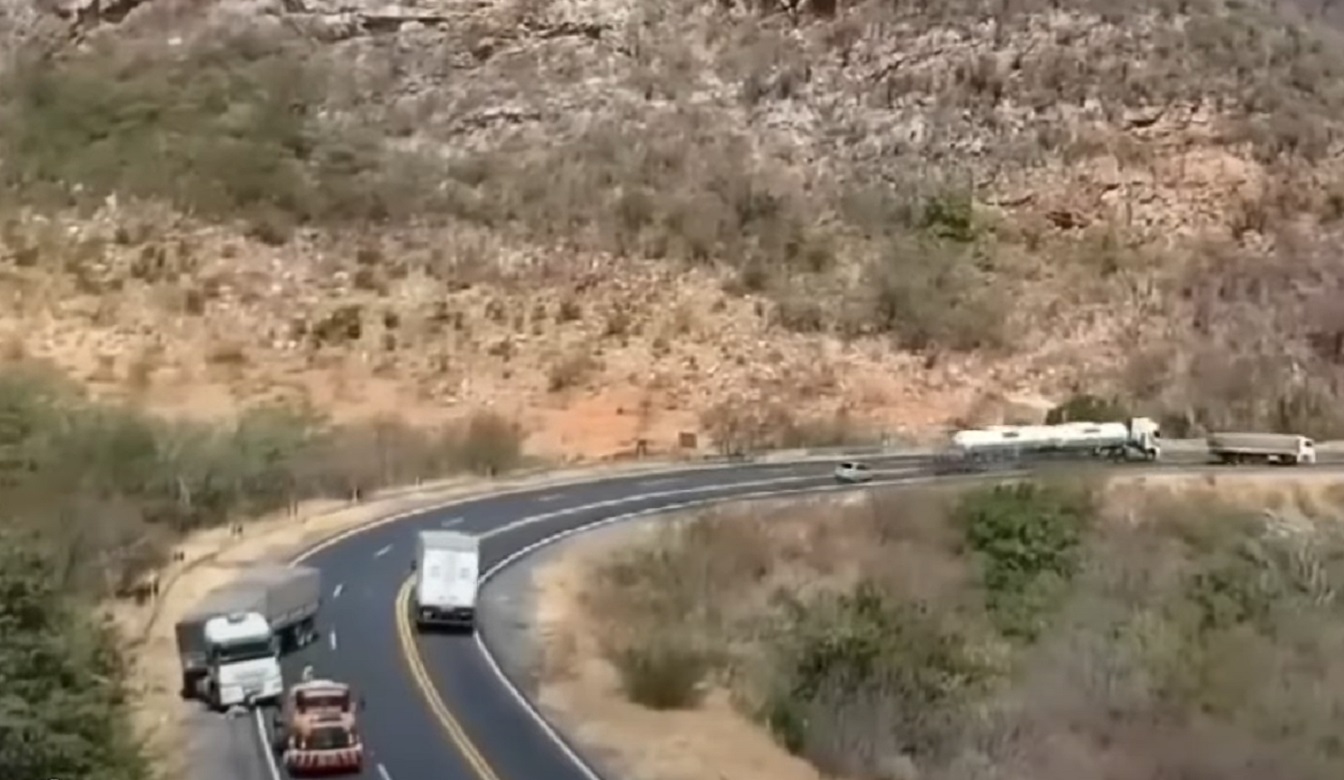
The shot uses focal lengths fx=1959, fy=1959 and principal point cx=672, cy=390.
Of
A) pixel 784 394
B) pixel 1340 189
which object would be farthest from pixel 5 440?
pixel 1340 189

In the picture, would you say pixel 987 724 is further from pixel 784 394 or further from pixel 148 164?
pixel 148 164

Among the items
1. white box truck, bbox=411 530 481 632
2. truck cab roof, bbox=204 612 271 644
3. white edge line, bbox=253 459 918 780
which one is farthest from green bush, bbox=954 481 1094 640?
truck cab roof, bbox=204 612 271 644

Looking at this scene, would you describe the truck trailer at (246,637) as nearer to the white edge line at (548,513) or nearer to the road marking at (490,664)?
the white edge line at (548,513)

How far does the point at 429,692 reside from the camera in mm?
28375

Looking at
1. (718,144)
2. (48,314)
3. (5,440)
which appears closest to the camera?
(5,440)

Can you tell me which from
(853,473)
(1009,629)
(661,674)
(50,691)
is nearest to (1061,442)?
(853,473)

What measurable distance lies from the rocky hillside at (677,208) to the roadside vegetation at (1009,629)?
414 inches

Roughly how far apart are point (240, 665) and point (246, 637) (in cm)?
44

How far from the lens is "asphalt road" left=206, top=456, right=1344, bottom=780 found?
25.6 m

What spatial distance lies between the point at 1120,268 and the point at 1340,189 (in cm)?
909

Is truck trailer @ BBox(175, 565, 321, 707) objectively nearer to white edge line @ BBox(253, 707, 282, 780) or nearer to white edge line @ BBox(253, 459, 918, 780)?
white edge line @ BBox(253, 707, 282, 780)

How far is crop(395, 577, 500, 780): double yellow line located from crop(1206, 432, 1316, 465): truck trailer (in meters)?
22.5

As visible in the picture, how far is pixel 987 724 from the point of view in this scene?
102ft

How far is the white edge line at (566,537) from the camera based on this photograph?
26.6 metres
